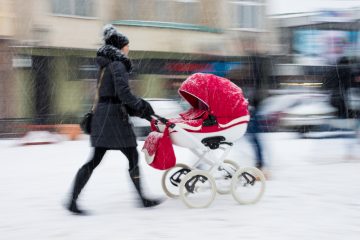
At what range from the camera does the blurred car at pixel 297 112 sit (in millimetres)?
16672

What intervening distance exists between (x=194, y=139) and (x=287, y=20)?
1023 inches

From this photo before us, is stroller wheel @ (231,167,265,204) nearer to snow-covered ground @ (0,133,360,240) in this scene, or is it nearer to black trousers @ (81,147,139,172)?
snow-covered ground @ (0,133,360,240)

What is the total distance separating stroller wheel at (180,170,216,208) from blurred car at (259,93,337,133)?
1024cm

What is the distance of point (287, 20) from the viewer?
30812 millimetres

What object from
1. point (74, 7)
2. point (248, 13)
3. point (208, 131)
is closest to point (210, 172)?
point (208, 131)

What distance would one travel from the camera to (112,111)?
227 inches

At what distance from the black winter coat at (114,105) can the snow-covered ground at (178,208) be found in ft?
2.58

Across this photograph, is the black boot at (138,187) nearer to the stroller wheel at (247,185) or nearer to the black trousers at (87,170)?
the black trousers at (87,170)

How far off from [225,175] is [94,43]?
1746cm

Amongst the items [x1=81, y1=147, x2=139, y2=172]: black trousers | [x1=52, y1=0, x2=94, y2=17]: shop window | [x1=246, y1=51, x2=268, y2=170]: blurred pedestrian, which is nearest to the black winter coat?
[x1=81, y1=147, x2=139, y2=172]: black trousers

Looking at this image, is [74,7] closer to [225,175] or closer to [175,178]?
[175,178]

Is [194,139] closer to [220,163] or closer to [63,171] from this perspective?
[220,163]

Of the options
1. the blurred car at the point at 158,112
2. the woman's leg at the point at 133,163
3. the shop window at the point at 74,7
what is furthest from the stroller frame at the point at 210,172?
the shop window at the point at 74,7

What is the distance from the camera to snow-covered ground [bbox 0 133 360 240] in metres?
5.16
